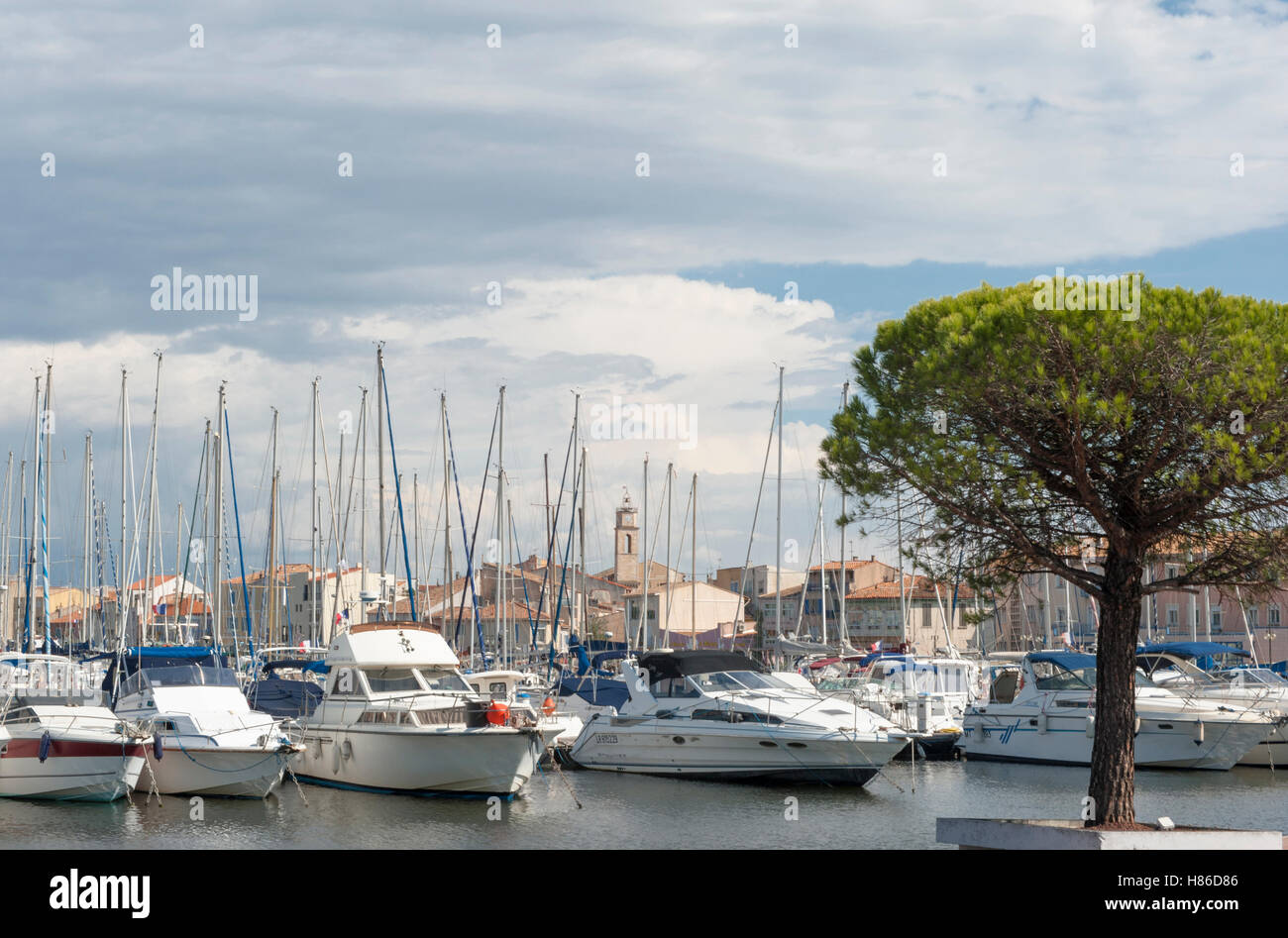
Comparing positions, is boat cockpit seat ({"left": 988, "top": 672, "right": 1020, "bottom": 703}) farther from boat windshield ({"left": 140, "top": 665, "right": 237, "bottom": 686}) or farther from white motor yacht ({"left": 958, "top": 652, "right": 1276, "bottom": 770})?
boat windshield ({"left": 140, "top": 665, "right": 237, "bottom": 686})

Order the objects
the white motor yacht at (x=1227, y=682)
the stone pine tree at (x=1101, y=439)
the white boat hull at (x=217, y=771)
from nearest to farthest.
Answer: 1. the stone pine tree at (x=1101, y=439)
2. the white boat hull at (x=217, y=771)
3. the white motor yacht at (x=1227, y=682)

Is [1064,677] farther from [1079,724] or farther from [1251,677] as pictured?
Answer: [1251,677]

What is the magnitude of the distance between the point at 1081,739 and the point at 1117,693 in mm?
21112

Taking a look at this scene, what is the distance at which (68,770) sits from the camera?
27.7m

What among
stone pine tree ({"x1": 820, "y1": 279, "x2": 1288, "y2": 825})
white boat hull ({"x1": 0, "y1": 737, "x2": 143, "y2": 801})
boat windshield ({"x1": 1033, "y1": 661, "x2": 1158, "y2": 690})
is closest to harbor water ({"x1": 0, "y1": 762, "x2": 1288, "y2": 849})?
white boat hull ({"x1": 0, "y1": 737, "x2": 143, "y2": 801})

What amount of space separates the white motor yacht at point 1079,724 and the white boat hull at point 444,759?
15.5 meters

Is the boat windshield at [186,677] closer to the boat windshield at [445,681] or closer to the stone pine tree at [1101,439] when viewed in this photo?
the boat windshield at [445,681]

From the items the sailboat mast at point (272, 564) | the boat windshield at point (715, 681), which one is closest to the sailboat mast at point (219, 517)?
the sailboat mast at point (272, 564)

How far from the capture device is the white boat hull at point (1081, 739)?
35.8 m
